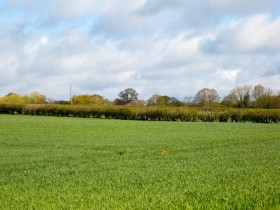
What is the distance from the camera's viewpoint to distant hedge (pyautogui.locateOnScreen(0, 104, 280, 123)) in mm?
58412

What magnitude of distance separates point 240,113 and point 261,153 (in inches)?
1712

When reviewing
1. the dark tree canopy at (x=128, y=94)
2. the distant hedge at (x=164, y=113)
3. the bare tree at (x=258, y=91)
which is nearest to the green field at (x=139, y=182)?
the distant hedge at (x=164, y=113)

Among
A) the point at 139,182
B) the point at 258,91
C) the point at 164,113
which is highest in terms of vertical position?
the point at 258,91

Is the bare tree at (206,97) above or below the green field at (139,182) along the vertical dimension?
above

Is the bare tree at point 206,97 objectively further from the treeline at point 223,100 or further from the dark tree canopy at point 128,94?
the dark tree canopy at point 128,94

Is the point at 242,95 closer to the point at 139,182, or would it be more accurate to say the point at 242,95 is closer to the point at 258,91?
the point at 258,91

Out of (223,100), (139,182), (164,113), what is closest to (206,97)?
(223,100)

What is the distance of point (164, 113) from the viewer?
6294cm

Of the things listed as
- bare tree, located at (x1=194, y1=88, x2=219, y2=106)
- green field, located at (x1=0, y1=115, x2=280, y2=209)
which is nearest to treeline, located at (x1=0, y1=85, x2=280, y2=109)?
bare tree, located at (x1=194, y1=88, x2=219, y2=106)

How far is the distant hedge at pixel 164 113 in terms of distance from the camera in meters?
58.4

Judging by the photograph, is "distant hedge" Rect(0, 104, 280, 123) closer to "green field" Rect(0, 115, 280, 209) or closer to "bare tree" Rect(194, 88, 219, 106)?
"bare tree" Rect(194, 88, 219, 106)

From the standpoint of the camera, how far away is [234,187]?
30.9 ft

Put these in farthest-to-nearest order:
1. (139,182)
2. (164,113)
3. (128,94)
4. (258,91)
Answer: (128,94), (258,91), (164,113), (139,182)

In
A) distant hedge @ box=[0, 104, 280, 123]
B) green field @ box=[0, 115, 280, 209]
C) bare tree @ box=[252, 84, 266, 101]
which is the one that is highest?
bare tree @ box=[252, 84, 266, 101]
